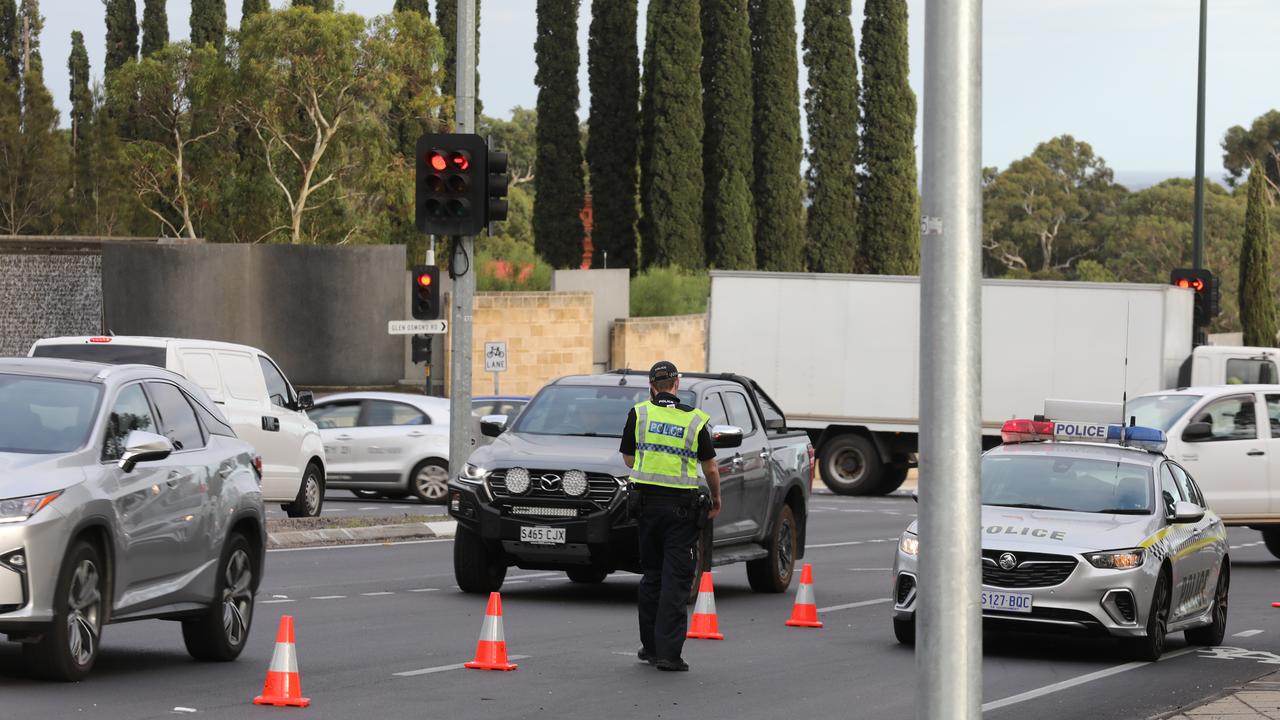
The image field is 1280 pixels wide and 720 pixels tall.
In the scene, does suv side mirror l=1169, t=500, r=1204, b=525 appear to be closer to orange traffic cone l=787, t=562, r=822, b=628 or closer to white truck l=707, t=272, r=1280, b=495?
orange traffic cone l=787, t=562, r=822, b=628

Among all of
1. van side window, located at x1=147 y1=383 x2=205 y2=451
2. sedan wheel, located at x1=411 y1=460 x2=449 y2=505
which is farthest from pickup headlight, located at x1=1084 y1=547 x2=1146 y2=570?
sedan wheel, located at x1=411 y1=460 x2=449 y2=505

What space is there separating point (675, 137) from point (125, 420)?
49778 mm

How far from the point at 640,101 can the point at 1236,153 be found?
4796 cm

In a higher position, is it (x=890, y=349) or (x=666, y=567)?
(x=890, y=349)

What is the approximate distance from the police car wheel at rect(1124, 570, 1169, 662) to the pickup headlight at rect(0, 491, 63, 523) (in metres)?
7.69

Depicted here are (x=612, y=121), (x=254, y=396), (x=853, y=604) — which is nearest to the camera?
(x=853, y=604)

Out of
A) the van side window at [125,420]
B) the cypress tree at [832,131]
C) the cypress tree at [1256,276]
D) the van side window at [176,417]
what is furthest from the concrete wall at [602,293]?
the van side window at [125,420]

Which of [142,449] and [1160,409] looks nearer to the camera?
[142,449]

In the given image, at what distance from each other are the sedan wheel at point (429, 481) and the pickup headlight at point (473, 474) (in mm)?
13242

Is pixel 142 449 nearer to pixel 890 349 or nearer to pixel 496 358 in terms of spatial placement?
pixel 496 358

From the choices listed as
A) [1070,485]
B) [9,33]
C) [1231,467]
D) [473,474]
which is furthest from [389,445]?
[9,33]

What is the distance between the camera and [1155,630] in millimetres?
13930

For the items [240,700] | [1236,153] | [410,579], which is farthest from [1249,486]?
[1236,153]

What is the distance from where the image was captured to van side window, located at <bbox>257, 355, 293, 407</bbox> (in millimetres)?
23250
